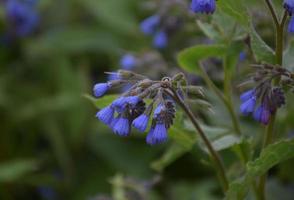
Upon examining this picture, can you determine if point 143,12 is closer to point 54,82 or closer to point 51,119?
point 54,82

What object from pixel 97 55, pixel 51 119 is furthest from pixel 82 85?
pixel 97 55

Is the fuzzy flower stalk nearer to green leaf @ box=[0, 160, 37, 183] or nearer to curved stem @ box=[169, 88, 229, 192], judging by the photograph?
curved stem @ box=[169, 88, 229, 192]

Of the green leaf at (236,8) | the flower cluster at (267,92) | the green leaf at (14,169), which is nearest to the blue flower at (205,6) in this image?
the green leaf at (236,8)

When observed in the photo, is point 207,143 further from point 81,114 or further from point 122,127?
point 81,114

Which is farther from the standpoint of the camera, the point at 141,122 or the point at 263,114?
the point at 263,114

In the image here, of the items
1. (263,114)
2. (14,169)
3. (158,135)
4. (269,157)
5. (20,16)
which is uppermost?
(20,16)

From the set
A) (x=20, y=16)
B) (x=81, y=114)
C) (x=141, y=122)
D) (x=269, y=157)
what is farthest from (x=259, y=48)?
(x=20, y=16)

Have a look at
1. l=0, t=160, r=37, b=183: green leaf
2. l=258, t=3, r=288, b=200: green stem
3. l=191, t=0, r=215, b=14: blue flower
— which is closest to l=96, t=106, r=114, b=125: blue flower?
l=191, t=0, r=215, b=14: blue flower
